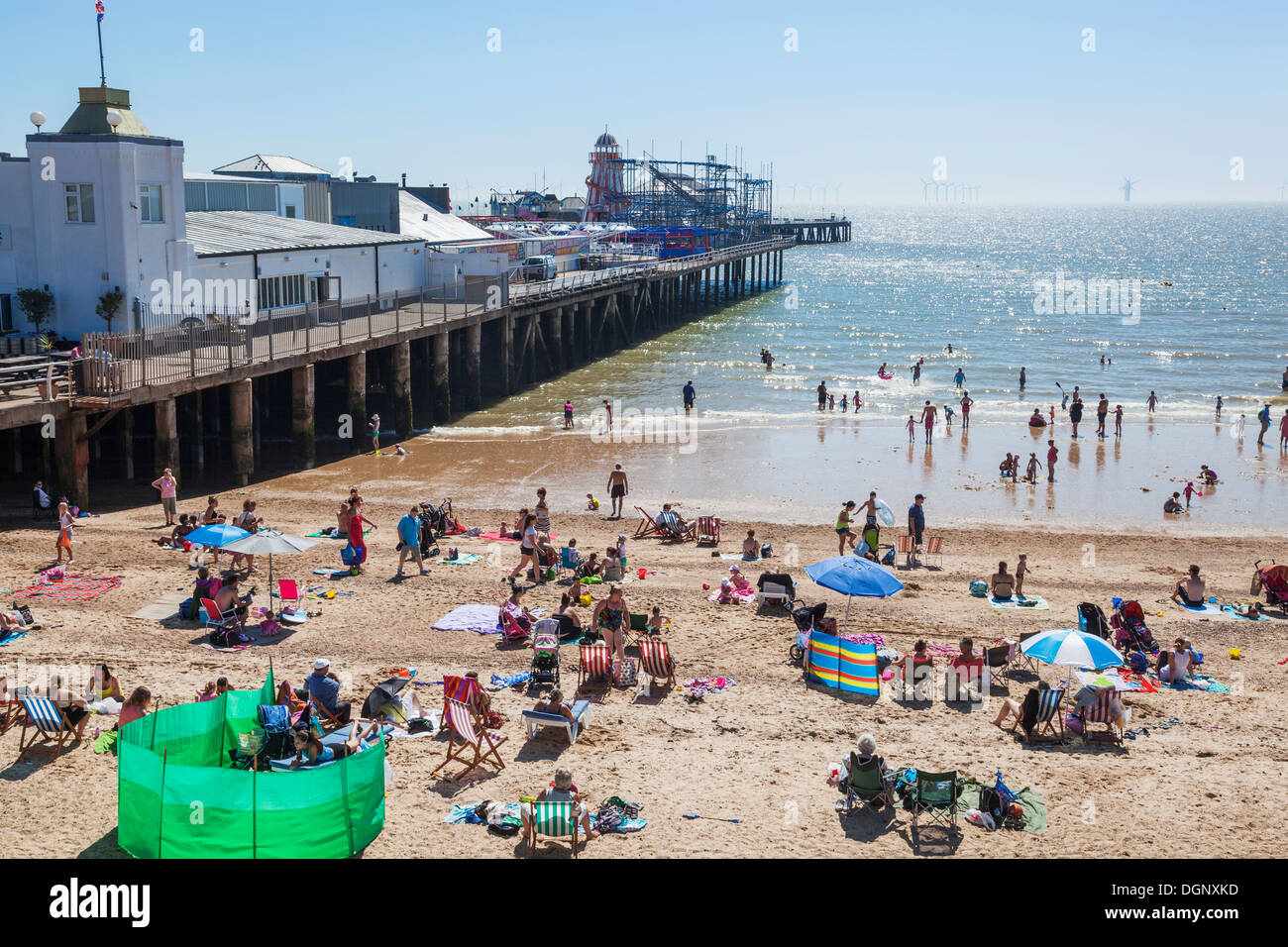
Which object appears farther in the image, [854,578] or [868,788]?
[854,578]

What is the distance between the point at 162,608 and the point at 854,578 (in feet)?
26.2

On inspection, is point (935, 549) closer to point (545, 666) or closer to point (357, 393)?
point (545, 666)

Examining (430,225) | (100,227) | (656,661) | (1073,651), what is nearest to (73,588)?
(656,661)

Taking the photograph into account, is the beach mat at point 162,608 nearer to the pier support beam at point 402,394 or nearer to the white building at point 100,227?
the white building at point 100,227

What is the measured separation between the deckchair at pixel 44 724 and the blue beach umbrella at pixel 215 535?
11.7 ft

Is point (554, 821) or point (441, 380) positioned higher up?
point (441, 380)

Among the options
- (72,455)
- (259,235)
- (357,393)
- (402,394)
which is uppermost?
(259,235)

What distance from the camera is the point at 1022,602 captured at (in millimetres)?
15398

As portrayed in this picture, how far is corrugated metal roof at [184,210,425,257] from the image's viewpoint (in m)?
26.5

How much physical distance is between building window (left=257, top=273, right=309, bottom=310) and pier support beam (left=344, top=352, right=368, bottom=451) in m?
2.59

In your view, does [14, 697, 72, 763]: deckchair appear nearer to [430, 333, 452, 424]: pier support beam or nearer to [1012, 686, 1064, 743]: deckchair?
[1012, 686, 1064, 743]: deckchair
